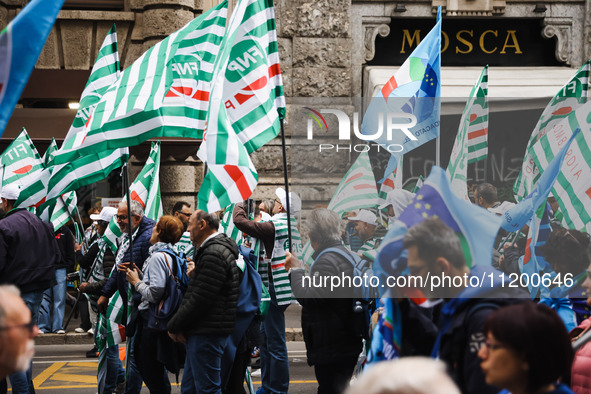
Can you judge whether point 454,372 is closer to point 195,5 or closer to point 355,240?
point 355,240

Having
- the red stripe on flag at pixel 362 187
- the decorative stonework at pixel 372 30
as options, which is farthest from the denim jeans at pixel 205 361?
the decorative stonework at pixel 372 30

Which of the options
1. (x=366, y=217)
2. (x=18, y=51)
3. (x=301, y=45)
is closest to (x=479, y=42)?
(x=301, y=45)

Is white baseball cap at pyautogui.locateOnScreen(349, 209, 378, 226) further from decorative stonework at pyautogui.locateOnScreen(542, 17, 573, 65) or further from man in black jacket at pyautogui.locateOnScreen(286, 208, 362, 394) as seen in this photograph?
decorative stonework at pyautogui.locateOnScreen(542, 17, 573, 65)

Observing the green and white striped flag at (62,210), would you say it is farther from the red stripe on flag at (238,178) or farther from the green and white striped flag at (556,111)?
the green and white striped flag at (556,111)

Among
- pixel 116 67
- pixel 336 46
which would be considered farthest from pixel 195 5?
pixel 116 67

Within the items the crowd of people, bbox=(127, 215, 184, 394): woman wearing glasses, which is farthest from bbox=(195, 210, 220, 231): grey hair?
bbox=(127, 215, 184, 394): woman wearing glasses

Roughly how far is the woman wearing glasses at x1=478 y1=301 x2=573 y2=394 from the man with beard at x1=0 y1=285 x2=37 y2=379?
1.50 m

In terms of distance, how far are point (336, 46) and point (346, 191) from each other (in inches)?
255

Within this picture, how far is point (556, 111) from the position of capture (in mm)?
6965

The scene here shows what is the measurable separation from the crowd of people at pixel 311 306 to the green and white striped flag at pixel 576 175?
233 millimetres

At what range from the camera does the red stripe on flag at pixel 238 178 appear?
574 cm

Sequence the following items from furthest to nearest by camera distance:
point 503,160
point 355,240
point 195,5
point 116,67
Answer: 1. point 195,5
2. point 503,160
3. point 355,240
4. point 116,67

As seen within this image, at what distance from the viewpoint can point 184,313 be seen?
5504 mm

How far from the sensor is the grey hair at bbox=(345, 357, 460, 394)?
6.40 ft
